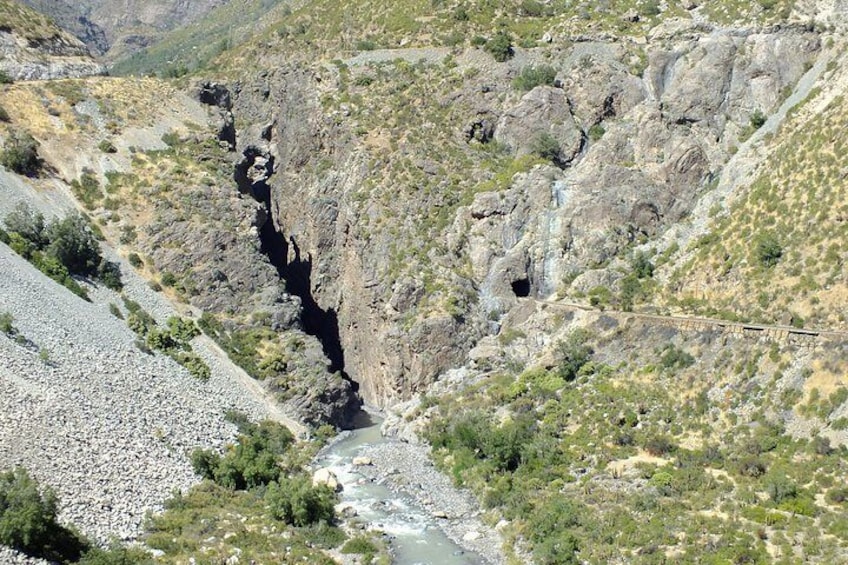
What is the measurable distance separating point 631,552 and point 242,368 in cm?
3922

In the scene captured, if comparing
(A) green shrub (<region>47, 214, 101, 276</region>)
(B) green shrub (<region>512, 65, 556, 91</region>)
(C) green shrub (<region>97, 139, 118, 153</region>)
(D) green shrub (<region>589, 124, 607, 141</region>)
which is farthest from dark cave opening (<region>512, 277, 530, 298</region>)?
(C) green shrub (<region>97, 139, 118, 153</region>)

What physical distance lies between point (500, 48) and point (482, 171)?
17.4m

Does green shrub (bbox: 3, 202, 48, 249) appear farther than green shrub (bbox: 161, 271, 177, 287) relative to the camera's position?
No

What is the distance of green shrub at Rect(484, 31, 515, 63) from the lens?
96.6 meters

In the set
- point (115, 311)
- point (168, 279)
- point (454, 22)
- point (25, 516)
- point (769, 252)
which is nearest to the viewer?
point (25, 516)

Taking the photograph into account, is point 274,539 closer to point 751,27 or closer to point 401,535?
point 401,535

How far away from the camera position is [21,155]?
81.5 metres

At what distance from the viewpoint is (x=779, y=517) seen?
43.5 m

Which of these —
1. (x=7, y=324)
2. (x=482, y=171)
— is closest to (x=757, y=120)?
(x=482, y=171)

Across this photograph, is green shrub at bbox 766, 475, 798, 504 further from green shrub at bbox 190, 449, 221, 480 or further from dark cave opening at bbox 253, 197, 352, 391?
dark cave opening at bbox 253, 197, 352, 391

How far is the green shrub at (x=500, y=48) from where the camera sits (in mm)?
96562

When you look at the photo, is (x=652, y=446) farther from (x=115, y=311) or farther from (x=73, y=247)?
(x=73, y=247)

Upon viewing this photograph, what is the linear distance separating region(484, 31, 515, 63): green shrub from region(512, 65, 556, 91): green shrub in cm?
452

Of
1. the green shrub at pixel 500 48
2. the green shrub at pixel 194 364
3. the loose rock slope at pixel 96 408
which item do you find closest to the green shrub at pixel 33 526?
the loose rock slope at pixel 96 408
